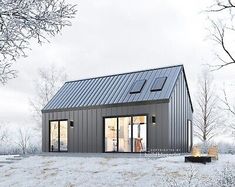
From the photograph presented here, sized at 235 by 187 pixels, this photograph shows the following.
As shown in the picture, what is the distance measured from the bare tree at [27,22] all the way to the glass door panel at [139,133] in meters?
12.7

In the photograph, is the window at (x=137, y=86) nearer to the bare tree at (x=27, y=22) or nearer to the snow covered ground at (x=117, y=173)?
the snow covered ground at (x=117, y=173)

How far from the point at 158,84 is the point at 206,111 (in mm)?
11520

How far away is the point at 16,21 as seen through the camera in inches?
233

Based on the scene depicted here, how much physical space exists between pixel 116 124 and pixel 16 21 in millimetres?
14278

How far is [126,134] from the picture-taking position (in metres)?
19.5

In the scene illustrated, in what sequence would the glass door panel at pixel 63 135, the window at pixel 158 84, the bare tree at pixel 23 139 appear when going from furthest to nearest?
the bare tree at pixel 23 139
the glass door panel at pixel 63 135
the window at pixel 158 84

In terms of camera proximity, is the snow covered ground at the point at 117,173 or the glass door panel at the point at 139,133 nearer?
the snow covered ground at the point at 117,173

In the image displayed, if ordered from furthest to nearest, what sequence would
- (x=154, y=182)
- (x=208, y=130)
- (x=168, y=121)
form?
(x=208, y=130), (x=168, y=121), (x=154, y=182)

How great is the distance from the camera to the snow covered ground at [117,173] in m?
11.5

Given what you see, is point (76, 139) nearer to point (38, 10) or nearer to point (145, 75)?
point (145, 75)

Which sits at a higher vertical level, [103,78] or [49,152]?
[103,78]

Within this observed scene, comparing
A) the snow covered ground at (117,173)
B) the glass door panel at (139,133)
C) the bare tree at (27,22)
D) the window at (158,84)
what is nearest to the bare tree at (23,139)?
the snow covered ground at (117,173)

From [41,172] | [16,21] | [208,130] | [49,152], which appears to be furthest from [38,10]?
[208,130]

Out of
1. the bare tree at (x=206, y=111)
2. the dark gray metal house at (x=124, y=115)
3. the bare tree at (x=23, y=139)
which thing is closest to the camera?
the dark gray metal house at (x=124, y=115)
